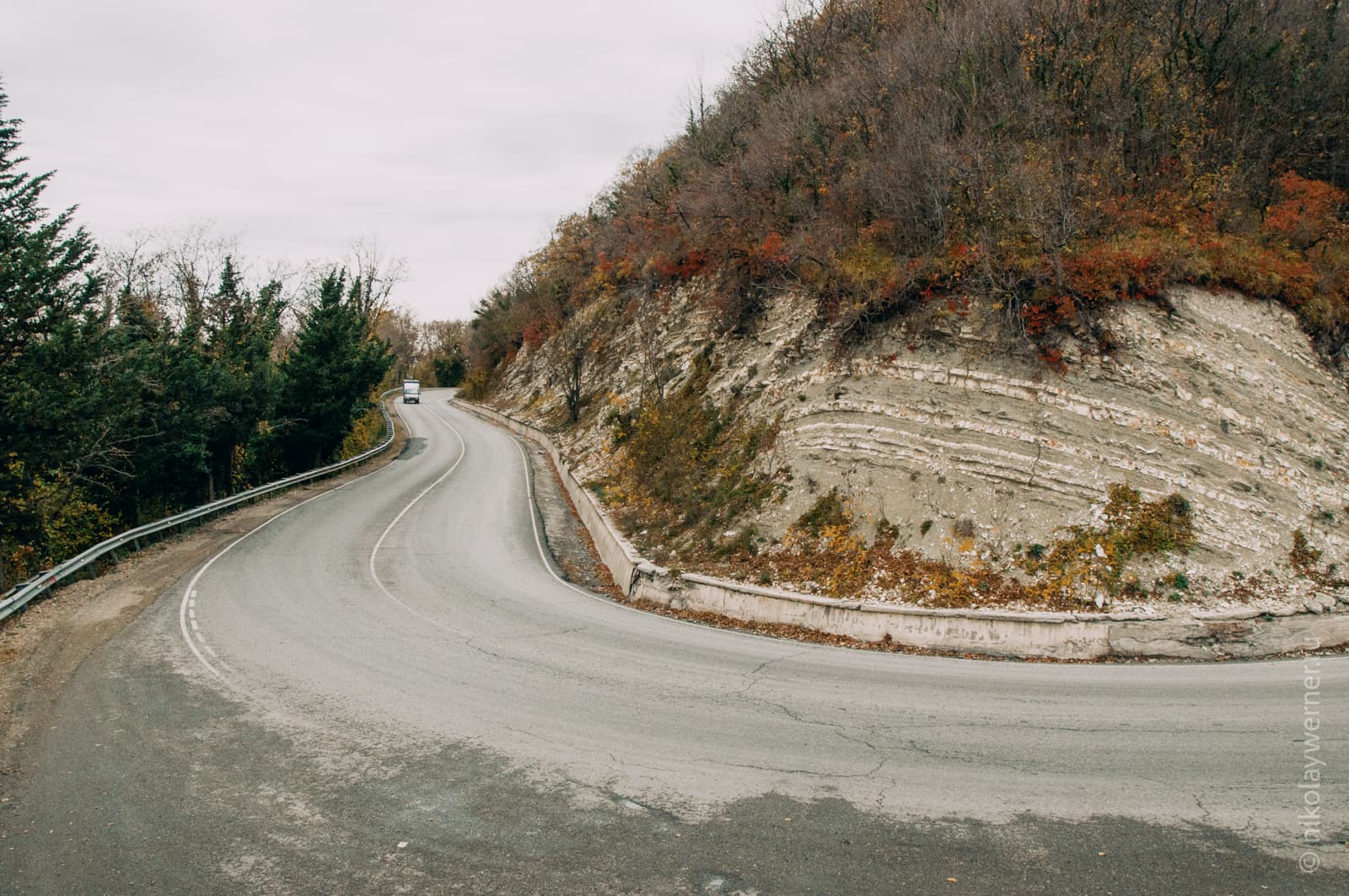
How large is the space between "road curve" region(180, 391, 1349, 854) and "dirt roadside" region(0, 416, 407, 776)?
1.33 meters

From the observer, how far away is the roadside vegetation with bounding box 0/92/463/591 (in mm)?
18938

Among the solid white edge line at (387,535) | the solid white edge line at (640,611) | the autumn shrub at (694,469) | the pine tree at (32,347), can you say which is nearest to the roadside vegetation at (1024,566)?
the solid white edge line at (640,611)

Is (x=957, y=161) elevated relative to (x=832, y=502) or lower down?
elevated

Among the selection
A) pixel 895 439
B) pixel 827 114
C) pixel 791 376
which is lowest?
pixel 895 439

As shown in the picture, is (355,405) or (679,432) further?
(355,405)

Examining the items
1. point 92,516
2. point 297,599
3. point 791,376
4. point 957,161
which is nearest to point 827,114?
point 957,161

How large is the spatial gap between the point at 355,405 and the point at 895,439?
3200 centimetres

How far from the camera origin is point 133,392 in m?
22.2

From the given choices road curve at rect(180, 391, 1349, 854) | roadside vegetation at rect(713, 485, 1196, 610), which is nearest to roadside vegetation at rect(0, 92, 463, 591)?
road curve at rect(180, 391, 1349, 854)

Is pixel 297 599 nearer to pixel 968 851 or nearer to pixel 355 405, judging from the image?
pixel 968 851

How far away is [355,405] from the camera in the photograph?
40.1 metres

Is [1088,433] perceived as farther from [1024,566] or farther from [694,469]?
[694,469]

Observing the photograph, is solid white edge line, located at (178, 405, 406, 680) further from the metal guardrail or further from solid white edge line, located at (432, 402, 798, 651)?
solid white edge line, located at (432, 402, 798, 651)

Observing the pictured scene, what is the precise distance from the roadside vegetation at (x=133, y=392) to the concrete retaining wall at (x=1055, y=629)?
59.0 feet
